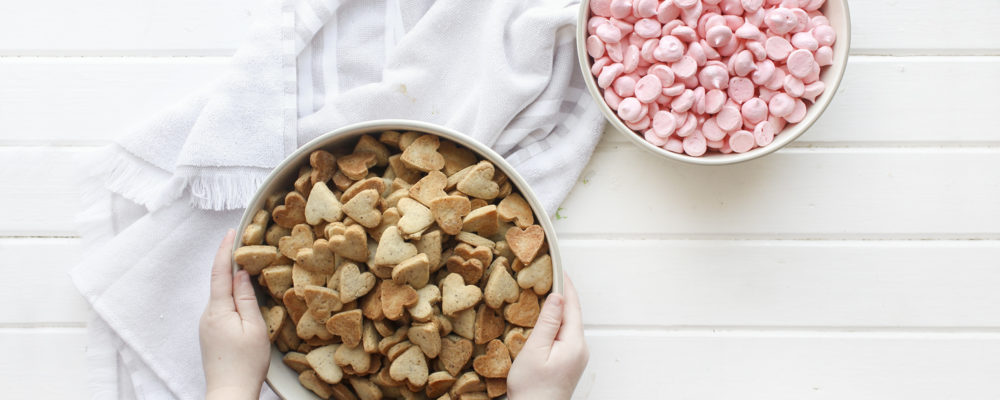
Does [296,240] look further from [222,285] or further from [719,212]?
[719,212]

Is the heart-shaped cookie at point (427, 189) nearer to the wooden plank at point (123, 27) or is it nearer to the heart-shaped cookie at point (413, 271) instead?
the heart-shaped cookie at point (413, 271)

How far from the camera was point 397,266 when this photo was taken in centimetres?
82

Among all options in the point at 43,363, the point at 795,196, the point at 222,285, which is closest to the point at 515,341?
the point at 222,285

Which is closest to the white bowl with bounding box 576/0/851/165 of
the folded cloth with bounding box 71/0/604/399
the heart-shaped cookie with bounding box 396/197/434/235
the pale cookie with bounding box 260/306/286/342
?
the folded cloth with bounding box 71/0/604/399

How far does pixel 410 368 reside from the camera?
0.84 m

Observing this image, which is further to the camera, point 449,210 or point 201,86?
point 201,86

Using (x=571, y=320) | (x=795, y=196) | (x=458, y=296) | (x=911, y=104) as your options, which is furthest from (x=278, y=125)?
(x=911, y=104)

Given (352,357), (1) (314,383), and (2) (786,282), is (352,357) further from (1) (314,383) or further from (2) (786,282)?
(2) (786,282)

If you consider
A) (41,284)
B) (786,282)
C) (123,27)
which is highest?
(123,27)

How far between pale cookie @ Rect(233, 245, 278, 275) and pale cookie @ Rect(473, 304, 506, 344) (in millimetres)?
260

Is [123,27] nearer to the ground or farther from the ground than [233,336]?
farther from the ground

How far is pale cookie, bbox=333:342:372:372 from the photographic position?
842mm

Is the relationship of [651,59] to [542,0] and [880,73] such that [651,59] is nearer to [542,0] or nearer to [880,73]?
[542,0]

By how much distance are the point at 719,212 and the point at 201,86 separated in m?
0.78
